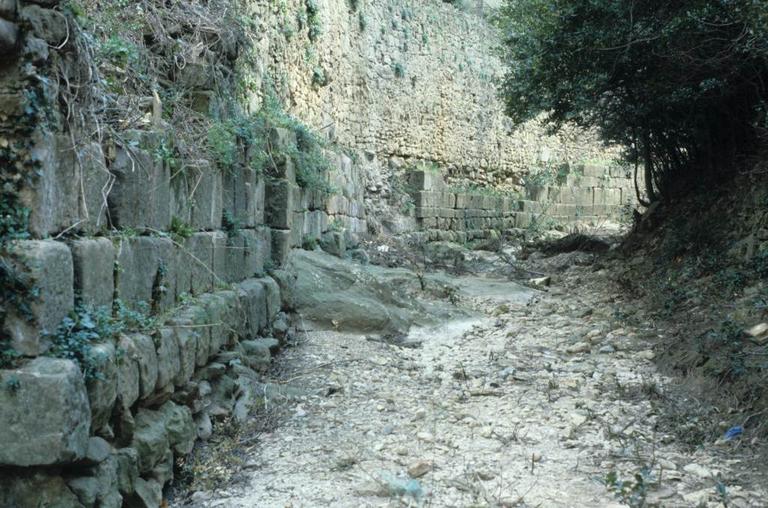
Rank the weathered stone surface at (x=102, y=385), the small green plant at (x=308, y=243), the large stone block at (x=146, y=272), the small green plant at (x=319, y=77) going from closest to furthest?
the weathered stone surface at (x=102, y=385), the large stone block at (x=146, y=272), the small green plant at (x=308, y=243), the small green plant at (x=319, y=77)

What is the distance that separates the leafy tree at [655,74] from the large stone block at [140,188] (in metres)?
4.96

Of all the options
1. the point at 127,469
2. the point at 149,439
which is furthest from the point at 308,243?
the point at 127,469

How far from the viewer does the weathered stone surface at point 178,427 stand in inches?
153

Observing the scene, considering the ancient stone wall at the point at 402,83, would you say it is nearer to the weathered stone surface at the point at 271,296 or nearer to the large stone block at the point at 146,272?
the weathered stone surface at the point at 271,296

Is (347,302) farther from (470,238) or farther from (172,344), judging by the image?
(470,238)

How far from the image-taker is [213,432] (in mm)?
4547

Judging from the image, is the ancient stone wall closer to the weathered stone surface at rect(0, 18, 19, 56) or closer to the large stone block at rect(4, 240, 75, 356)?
the weathered stone surface at rect(0, 18, 19, 56)

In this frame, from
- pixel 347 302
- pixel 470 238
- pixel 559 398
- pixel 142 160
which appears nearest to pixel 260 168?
pixel 347 302

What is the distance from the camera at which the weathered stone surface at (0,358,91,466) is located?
2.70m

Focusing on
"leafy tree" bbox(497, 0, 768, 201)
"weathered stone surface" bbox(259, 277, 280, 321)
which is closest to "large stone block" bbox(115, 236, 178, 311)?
"weathered stone surface" bbox(259, 277, 280, 321)

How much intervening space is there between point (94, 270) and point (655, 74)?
750cm

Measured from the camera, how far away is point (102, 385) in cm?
307

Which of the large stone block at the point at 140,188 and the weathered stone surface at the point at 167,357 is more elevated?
the large stone block at the point at 140,188

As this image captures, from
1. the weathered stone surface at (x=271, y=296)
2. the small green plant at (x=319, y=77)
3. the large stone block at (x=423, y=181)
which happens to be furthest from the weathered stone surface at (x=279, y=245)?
the large stone block at (x=423, y=181)
